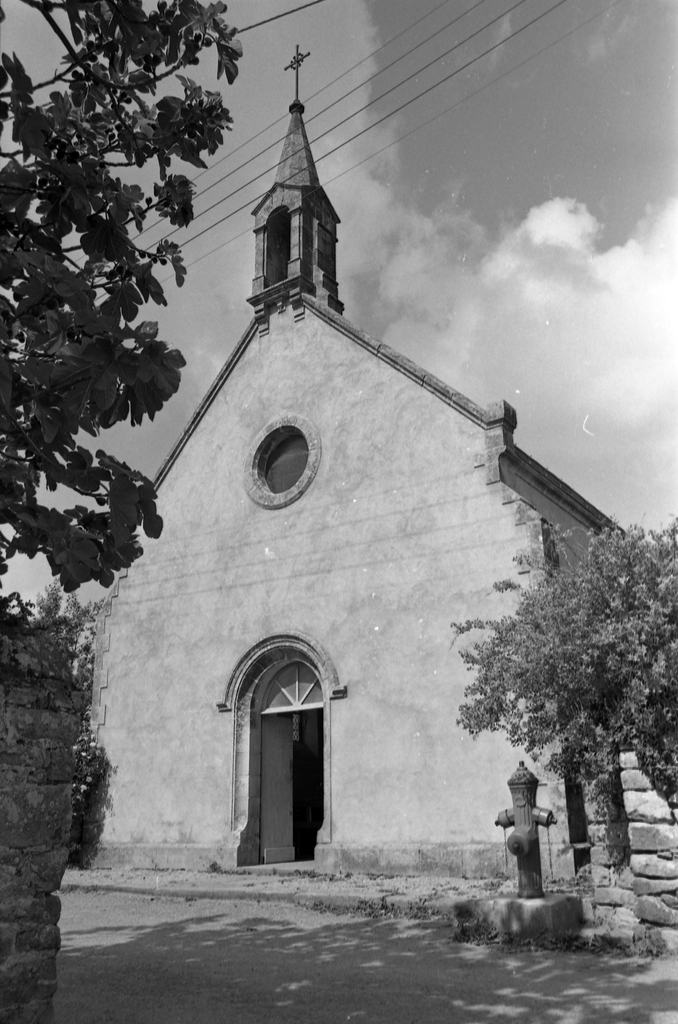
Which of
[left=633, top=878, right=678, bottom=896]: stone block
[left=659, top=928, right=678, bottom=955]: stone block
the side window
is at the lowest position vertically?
[left=659, top=928, right=678, bottom=955]: stone block

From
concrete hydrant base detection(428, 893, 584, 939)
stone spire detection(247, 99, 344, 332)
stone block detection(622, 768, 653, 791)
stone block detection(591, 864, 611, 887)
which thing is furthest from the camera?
stone spire detection(247, 99, 344, 332)

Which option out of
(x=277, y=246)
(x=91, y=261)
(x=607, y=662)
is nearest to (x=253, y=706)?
(x=607, y=662)

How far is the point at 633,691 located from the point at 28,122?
6900 millimetres

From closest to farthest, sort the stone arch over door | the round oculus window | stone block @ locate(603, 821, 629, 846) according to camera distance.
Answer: stone block @ locate(603, 821, 629, 846)
the stone arch over door
the round oculus window

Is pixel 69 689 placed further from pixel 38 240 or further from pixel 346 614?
pixel 346 614

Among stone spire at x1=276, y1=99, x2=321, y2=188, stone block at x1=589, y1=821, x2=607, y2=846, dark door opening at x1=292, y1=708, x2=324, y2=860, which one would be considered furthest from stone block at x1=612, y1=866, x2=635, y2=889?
stone spire at x1=276, y1=99, x2=321, y2=188

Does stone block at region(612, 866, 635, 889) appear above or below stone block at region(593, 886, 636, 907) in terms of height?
above

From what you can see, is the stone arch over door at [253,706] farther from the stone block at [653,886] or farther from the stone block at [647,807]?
the stone block at [653,886]

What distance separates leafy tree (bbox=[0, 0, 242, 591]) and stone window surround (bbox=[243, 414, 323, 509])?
34.8 ft

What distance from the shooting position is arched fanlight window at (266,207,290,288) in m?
17.5

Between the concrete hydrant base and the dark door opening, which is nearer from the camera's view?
the concrete hydrant base

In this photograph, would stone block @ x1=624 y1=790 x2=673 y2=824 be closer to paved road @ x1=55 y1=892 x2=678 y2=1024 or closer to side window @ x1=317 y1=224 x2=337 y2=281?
paved road @ x1=55 y1=892 x2=678 y2=1024

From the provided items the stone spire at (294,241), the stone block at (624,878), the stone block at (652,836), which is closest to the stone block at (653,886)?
the stone block at (624,878)

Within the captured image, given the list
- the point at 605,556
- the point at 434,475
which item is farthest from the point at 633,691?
the point at 434,475
